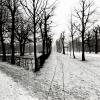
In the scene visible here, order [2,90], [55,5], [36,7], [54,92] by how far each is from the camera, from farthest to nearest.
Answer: [55,5] → [36,7] → [54,92] → [2,90]

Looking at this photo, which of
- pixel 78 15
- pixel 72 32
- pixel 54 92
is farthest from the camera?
pixel 72 32

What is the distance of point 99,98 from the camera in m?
5.63

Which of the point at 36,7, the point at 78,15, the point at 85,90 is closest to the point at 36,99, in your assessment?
the point at 85,90

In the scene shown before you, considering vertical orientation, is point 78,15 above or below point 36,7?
above

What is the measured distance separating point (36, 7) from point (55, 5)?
2.76 m

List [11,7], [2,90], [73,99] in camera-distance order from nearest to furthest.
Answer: [73,99], [2,90], [11,7]

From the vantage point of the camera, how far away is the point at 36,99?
17.5ft

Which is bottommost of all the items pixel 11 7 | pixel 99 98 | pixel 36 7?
pixel 99 98

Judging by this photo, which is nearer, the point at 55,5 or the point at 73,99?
the point at 73,99

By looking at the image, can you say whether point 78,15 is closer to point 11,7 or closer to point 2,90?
point 11,7

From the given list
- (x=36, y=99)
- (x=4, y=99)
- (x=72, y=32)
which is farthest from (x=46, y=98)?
(x=72, y=32)

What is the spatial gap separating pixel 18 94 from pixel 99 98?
3.76 metres

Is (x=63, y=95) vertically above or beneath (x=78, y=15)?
beneath

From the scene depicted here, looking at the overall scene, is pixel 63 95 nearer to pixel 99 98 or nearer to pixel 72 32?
pixel 99 98
